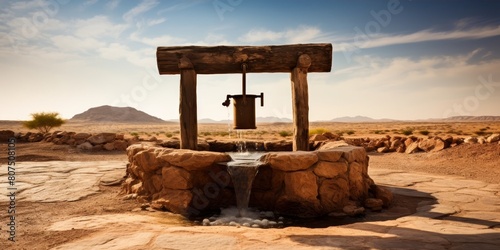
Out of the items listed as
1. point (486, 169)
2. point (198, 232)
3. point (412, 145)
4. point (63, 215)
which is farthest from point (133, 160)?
point (412, 145)

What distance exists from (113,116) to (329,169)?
120073 mm

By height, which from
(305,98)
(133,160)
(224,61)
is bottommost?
(133,160)

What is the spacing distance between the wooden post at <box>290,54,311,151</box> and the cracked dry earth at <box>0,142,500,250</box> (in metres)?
1.58

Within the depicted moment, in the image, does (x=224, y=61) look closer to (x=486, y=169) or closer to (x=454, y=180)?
(x=454, y=180)

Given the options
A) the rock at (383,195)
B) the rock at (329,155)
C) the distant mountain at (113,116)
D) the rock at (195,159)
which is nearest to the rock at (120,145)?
the rock at (195,159)

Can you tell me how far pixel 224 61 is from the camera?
19.5ft

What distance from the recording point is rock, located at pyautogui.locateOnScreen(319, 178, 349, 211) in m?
5.25

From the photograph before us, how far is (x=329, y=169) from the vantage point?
526cm

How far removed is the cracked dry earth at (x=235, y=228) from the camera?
11.3ft

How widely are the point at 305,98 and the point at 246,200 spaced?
1.98 meters

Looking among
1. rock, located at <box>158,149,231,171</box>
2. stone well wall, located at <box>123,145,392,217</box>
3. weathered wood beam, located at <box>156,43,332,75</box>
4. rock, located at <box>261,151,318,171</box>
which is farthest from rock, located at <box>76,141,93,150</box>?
rock, located at <box>261,151,318,171</box>

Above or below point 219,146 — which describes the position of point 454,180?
below

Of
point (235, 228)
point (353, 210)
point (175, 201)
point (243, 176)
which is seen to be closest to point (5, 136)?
point (175, 201)

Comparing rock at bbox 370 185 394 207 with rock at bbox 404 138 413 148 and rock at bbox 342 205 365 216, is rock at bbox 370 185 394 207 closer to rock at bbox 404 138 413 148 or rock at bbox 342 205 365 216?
rock at bbox 342 205 365 216
